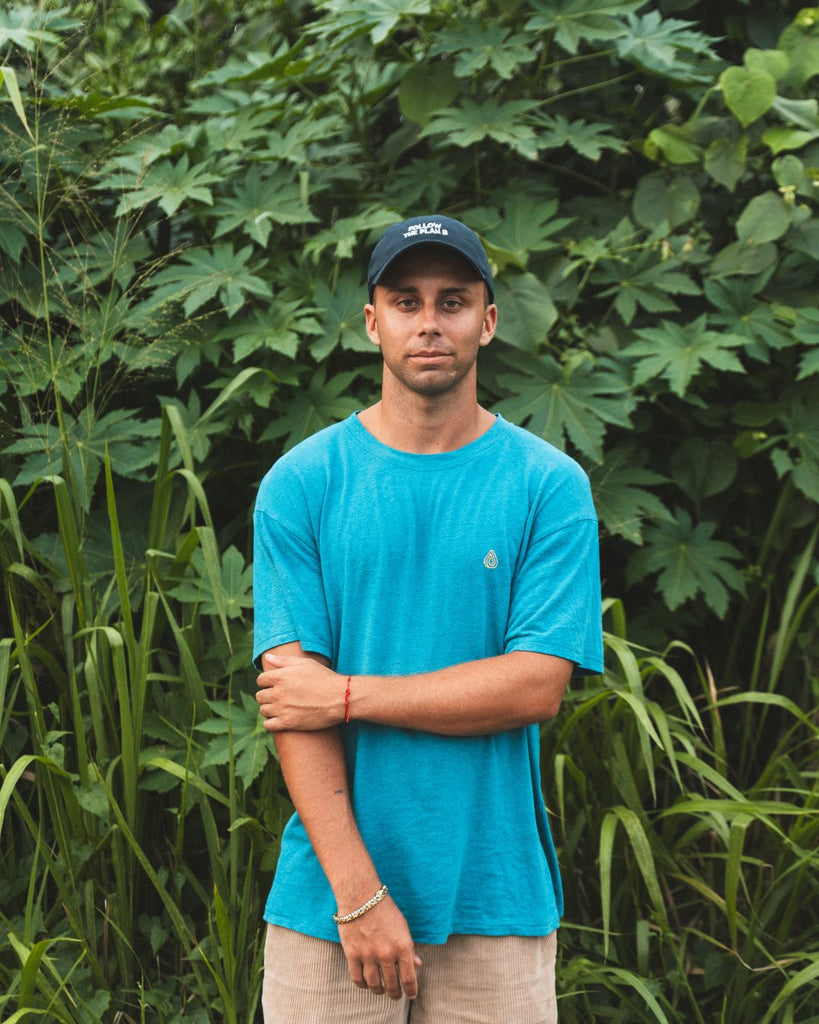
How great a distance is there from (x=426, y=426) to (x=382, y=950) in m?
0.69

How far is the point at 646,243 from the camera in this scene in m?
2.90

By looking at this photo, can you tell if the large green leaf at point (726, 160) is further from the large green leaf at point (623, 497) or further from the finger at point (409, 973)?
the finger at point (409, 973)

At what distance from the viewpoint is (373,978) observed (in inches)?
54.8

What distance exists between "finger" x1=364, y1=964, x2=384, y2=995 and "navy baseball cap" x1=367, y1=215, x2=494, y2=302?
91cm

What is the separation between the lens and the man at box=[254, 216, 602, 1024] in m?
1.43

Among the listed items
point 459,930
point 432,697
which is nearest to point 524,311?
point 432,697

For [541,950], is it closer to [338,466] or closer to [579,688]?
[338,466]

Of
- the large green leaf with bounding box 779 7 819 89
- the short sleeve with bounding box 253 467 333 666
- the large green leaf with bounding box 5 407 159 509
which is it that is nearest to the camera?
the short sleeve with bounding box 253 467 333 666

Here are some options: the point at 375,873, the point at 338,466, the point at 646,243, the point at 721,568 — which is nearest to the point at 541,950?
the point at 375,873

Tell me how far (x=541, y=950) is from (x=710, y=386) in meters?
1.86

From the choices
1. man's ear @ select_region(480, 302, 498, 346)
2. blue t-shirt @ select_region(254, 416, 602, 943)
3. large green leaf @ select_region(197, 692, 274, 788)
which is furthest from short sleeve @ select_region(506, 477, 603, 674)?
large green leaf @ select_region(197, 692, 274, 788)

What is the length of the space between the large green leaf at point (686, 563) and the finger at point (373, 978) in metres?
1.54

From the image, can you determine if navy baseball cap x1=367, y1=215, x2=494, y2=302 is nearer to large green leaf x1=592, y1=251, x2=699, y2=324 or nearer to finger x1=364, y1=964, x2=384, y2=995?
finger x1=364, y1=964, x2=384, y2=995

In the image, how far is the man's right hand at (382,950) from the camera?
138 cm
